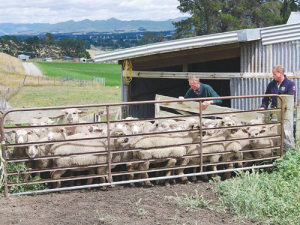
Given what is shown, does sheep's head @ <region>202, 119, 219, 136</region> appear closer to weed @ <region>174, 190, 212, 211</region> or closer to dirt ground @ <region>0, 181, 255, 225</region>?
dirt ground @ <region>0, 181, 255, 225</region>

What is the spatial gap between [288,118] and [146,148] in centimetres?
274

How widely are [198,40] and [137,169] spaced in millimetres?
4794

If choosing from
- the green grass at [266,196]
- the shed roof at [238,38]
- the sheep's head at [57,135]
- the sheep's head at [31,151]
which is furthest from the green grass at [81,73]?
the green grass at [266,196]

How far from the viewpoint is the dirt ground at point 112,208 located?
641 centimetres

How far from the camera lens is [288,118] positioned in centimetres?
869

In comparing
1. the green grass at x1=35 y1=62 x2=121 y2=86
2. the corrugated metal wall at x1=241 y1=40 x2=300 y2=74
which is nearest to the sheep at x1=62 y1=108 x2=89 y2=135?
the corrugated metal wall at x1=241 y1=40 x2=300 y2=74

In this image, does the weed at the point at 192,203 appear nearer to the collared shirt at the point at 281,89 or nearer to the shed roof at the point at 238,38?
the collared shirt at the point at 281,89

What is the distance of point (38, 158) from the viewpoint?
24.5 ft

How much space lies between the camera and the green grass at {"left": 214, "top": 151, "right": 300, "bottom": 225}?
6.64 m

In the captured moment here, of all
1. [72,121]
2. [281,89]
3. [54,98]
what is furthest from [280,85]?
[54,98]

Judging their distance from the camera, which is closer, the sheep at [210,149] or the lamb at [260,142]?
the sheep at [210,149]

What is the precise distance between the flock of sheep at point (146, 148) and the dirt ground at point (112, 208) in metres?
0.37

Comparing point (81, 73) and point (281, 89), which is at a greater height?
point (81, 73)

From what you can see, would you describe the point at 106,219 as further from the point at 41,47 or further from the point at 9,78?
the point at 41,47
